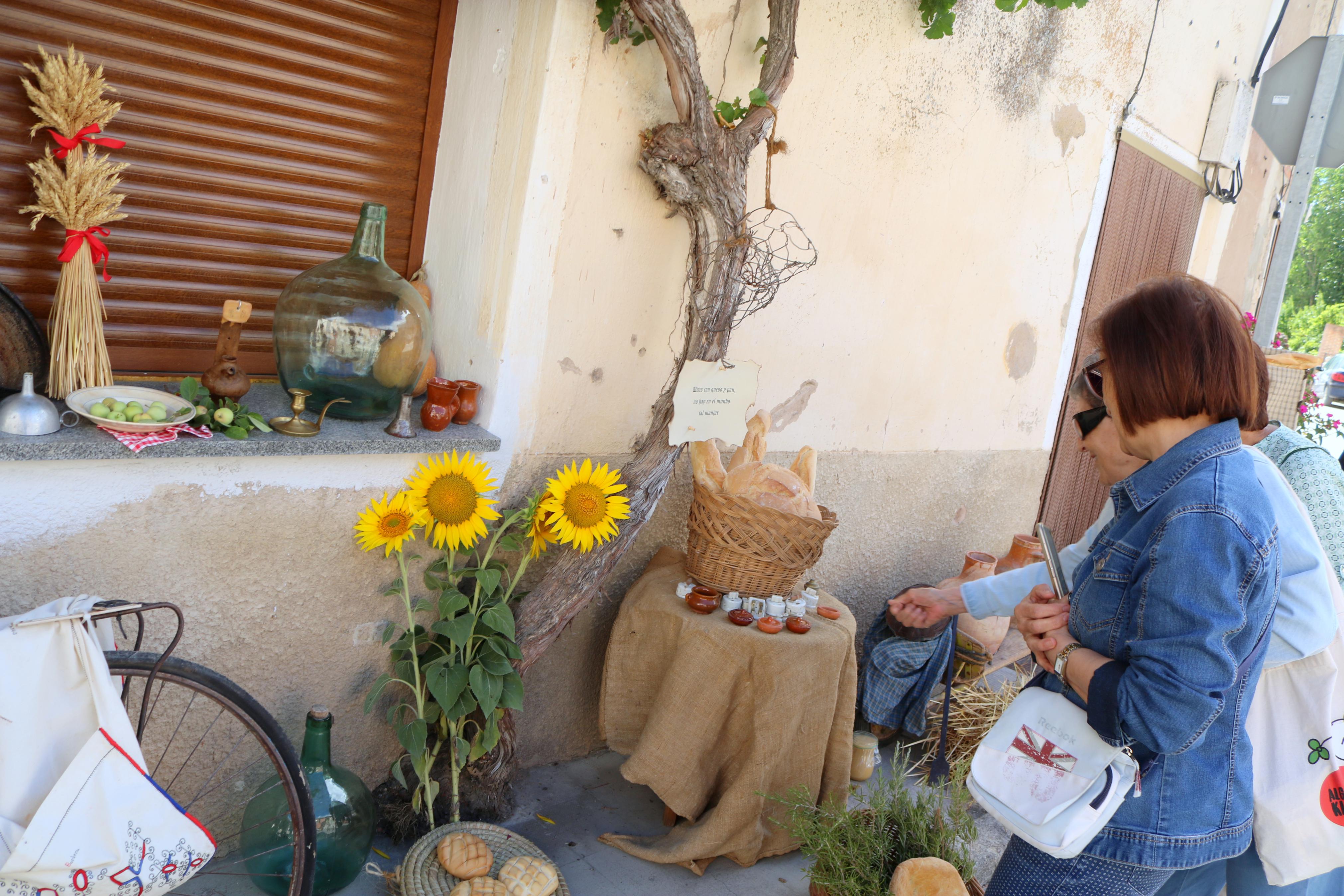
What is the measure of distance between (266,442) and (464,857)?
1103 millimetres

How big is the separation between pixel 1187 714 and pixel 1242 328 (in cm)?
68

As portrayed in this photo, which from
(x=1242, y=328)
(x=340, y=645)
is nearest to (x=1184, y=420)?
(x=1242, y=328)

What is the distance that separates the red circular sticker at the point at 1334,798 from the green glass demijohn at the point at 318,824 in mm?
2110

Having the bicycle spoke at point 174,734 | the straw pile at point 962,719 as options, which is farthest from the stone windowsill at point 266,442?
the straw pile at point 962,719

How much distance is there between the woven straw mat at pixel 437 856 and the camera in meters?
2.15

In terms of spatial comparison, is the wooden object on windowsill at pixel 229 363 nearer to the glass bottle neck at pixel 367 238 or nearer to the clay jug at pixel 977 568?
the glass bottle neck at pixel 367 238

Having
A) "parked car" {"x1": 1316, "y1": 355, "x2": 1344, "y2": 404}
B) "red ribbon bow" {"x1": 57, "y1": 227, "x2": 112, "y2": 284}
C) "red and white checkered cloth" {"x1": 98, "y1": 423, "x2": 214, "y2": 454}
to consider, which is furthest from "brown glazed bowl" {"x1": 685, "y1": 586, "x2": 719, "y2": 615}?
"parked car" {"x1": 1316, "y1": 355, "x2": 1344, "y2": 404}

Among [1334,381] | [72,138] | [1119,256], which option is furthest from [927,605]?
[1334,381]

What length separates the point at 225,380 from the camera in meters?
2.16

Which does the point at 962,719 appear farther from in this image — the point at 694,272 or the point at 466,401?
the point at 466,401

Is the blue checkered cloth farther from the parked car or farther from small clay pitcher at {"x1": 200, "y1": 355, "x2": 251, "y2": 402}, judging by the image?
the parked car

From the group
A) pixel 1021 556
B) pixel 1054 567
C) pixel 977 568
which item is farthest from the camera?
pixel 1021 556

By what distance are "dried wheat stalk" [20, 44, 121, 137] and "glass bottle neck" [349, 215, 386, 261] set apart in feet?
1.88

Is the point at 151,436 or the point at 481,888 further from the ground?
the point at 151,436
